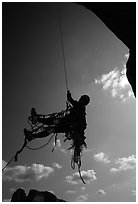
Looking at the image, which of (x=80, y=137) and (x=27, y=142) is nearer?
(x=27, y=142)

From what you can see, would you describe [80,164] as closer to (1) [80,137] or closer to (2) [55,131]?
(1) [80,137]

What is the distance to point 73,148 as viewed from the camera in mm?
8523

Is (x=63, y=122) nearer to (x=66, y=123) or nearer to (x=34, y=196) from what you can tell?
(x=66, y=123)

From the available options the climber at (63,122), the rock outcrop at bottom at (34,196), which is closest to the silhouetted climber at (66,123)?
the climber at (63,122)

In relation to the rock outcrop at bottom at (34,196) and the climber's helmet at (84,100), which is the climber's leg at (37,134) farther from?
the rock outcrop at bottom at (34,196)

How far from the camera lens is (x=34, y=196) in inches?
1123

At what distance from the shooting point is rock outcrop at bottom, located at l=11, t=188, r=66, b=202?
91.4 feet

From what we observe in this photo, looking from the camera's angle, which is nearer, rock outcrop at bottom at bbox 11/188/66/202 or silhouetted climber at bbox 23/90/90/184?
silhouetted climber at bbox 23/90/90/184

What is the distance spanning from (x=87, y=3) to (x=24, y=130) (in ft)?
15.9

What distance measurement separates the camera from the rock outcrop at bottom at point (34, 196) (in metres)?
27.9

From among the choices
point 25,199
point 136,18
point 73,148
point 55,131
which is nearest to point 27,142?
point 55,131

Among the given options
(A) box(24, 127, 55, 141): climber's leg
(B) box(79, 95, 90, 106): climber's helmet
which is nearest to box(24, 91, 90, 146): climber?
(A) box(24, 127, 55, 141): climber's leg

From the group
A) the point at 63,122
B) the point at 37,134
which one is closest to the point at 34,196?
the point at 37,134

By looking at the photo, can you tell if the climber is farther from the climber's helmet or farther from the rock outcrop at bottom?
the rock outcrop at bottom
